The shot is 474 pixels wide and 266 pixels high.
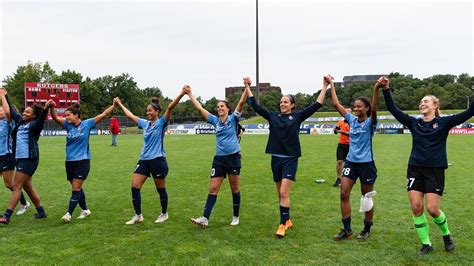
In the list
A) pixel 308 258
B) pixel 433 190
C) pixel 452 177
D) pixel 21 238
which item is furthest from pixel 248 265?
pixel 452 177

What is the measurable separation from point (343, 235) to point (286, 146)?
5.13 feet

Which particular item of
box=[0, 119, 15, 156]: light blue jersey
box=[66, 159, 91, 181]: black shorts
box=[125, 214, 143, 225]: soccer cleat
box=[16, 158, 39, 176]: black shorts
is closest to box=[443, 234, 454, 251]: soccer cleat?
box=[125, 214, 143, 225]: soccer cleat

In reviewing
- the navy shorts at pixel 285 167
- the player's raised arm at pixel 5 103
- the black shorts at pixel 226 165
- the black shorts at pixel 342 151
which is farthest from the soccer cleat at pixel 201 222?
the black shorts at pixel 342 151

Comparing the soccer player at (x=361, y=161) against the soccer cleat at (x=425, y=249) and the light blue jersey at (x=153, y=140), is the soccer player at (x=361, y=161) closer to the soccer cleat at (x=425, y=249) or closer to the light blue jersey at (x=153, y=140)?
the soccer cleat at (x=425, y=249)

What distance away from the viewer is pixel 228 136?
22.6ft

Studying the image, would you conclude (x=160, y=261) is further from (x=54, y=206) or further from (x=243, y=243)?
(x=54, y=206)

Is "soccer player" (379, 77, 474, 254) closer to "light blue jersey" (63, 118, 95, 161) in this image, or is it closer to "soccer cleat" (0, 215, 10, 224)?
"light blue jersey" (63, 118, 95, 161)

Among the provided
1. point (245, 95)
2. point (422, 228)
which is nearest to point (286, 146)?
point (245, 95)

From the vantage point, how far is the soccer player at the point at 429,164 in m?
5.27

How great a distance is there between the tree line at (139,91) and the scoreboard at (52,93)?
Result: 26.6m

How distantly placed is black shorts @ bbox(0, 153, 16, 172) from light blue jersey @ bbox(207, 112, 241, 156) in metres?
4.03

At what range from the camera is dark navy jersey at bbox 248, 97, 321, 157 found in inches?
252

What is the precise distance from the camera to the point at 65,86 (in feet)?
139

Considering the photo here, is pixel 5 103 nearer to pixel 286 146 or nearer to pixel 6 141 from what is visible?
pixel 6 141
